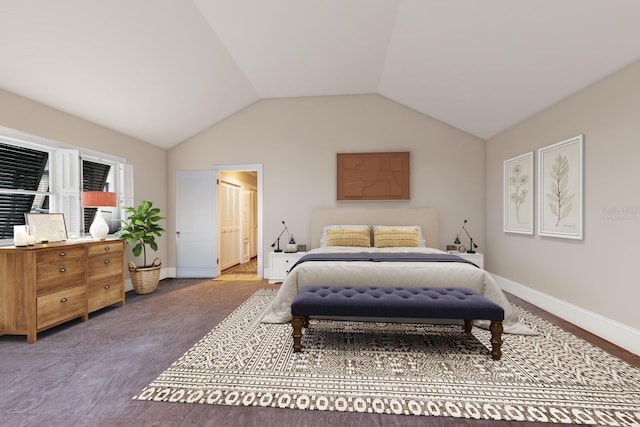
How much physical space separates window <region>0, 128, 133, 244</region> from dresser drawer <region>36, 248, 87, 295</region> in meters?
0.63

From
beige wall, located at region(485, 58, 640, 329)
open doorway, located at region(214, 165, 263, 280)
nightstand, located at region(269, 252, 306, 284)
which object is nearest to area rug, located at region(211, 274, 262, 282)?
open doorway, located at region(214, 165, 263, 280)

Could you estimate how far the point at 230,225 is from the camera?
6.41 m

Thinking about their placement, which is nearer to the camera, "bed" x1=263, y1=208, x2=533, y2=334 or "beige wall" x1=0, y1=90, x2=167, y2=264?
"bed" x1=263, y1=208, x2=533, y2=334

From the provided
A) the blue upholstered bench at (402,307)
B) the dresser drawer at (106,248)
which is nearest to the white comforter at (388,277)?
the blue upholstered bench at (402,307)

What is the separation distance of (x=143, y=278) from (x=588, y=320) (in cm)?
562

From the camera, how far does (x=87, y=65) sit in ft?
10.1

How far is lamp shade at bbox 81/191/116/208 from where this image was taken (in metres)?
3.54

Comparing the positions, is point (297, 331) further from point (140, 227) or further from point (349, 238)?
point (140, 227)

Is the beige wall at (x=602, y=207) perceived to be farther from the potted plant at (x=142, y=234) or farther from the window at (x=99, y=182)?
the window at (x=99, y=182)

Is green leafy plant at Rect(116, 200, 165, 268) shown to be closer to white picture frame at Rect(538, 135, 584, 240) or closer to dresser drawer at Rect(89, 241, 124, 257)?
dresser drawer at Rect(89, 241, 124, 257)

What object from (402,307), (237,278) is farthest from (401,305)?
(237,278)

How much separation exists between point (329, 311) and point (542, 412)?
146 cm

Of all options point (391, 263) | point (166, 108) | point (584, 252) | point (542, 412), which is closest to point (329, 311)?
point (391, 263)

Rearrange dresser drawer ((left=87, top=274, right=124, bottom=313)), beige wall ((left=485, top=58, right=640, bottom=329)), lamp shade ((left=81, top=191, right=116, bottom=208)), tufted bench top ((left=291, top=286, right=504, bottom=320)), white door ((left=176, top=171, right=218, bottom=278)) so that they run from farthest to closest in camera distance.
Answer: white door ((left=176, top=171, right=218, bottom=278)), lamp shade ((left=81, top=191, right=116, bottom=208)), dresser drawer ((left=87, top=274, right=124, bottom=313)), beige wall ((left=485, top=58, right=640, bottom=329)), tufted bench top ((left=291, top=286, right=504, bottom=320))
